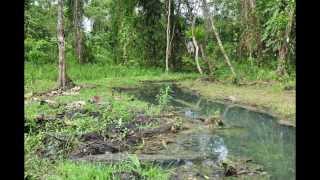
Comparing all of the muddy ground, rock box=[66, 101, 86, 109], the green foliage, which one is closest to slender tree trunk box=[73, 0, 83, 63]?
the green foliage

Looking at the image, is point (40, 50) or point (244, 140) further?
point (40, 50)

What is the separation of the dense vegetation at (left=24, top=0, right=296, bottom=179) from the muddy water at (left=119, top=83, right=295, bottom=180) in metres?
1.06

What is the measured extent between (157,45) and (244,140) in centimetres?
1643

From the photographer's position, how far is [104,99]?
12.2m

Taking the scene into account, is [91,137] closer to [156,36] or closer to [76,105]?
[76,105]

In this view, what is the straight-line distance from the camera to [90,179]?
17.6ft

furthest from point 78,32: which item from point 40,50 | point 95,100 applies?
point 95,100

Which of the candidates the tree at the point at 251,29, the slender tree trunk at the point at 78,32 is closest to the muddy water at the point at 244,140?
the tree at the point at 251,29

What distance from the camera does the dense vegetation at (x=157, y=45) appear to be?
51.1 ft

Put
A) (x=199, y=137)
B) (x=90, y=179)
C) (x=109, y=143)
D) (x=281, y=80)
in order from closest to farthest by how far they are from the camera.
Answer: (x=90, y=179) < (x=109, y=143) < (x=199, y=137) < (x=281, y=80)
